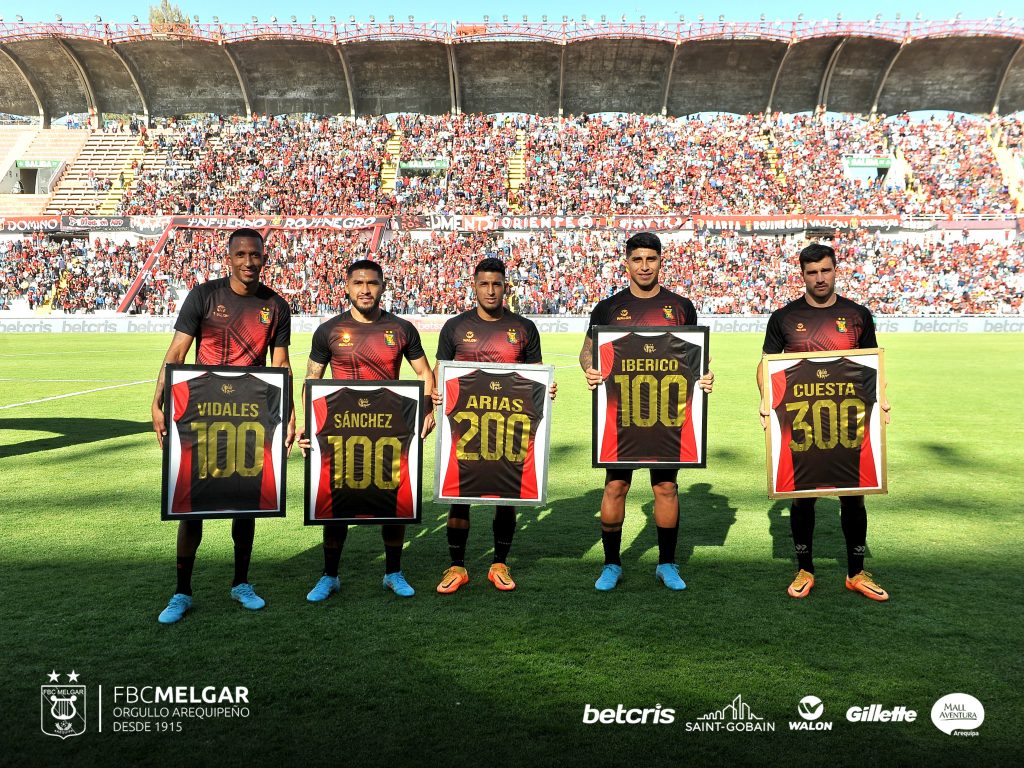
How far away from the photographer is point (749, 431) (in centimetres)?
1147

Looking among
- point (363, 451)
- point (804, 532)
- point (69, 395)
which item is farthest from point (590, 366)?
point (69, 395)

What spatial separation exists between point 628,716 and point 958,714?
1.53 m

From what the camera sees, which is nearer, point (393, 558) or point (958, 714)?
point (958, 714)

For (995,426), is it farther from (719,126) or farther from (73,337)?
(719,126)

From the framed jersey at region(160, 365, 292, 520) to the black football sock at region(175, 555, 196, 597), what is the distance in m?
0.29

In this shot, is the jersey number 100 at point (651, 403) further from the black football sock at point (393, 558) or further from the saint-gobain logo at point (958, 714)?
the saint-gobain logo at point (958, 714)

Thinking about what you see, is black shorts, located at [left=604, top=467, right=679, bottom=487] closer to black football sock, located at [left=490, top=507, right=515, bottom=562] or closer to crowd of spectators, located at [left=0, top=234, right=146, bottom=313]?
black football sock, located at [left=490, top=507, right=515, bottom=562]

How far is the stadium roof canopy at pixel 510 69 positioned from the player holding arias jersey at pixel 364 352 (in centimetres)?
4492

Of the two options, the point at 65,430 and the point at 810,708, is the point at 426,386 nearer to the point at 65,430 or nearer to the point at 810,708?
the point at 810,708

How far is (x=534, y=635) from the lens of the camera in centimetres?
448

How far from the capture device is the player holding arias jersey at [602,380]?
17.4ft

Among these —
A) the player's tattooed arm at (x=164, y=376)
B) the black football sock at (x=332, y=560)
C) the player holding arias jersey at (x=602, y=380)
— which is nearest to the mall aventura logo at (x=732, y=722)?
the player holding arias jersey at (x=602, y=380)

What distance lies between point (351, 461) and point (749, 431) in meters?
7.82

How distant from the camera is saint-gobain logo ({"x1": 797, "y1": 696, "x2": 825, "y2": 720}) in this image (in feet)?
11.8
